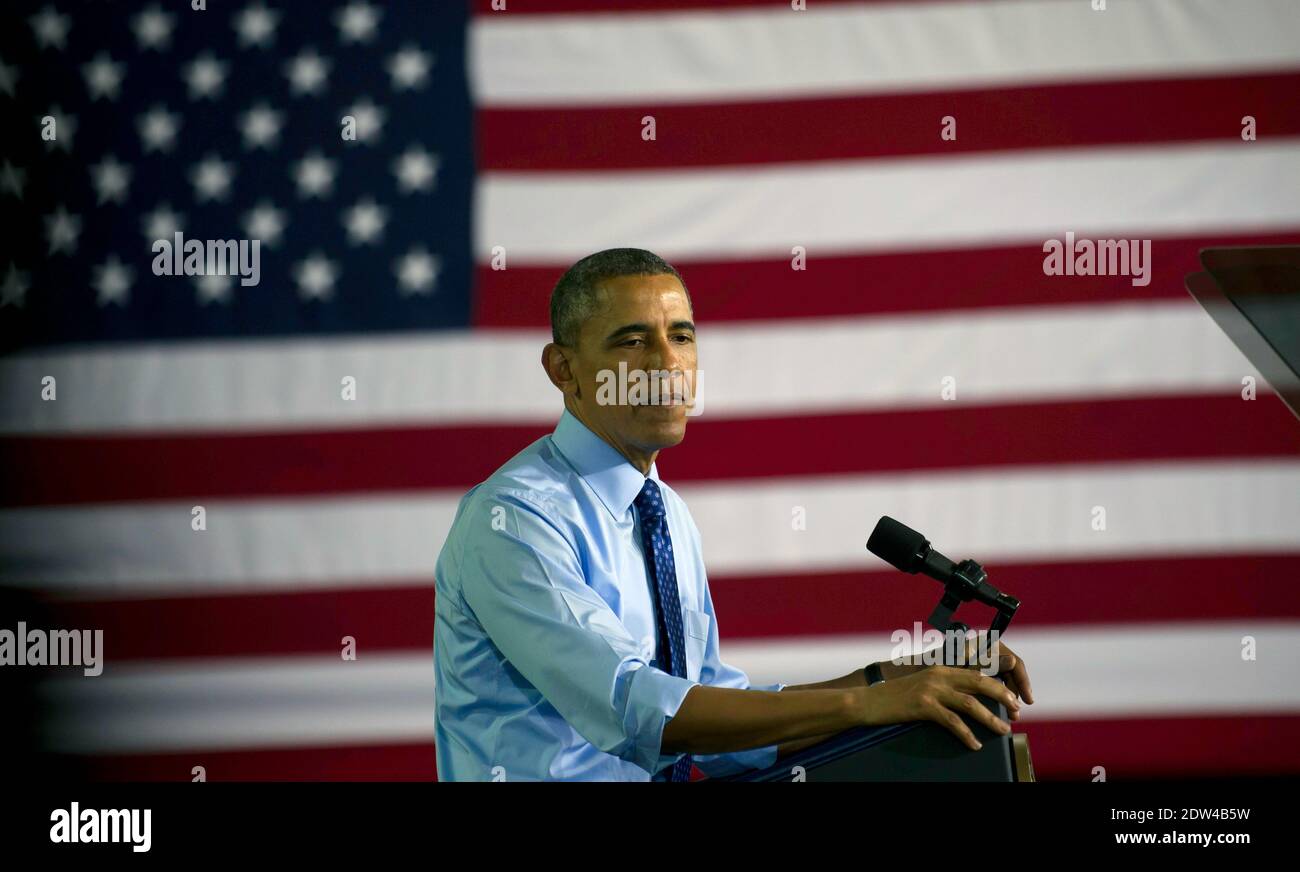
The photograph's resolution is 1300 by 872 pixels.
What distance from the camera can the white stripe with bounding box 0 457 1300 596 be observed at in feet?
9.87

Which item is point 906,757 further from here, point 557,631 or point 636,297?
point 636,297

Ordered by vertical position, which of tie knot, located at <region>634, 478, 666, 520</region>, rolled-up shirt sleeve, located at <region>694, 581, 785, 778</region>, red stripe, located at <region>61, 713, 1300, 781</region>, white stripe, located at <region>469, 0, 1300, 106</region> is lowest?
red stripe, located at <region>61, 713, 1300, 781</region>

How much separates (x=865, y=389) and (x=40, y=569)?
2.32 metres

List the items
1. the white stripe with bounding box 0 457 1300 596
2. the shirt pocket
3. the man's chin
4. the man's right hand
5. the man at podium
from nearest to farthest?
the man's right hand < the man at podium < the man's chin < the shirt pocket < the white stripe with bounding box 0 457 1300 596

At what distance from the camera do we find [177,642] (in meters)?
3.09

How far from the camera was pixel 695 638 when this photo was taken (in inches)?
77.7

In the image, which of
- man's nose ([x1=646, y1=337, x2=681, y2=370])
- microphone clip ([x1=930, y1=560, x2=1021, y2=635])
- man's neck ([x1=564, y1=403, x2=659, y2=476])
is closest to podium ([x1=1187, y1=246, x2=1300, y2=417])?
microphone clip ([x1=930, y1=560, x2=1021, y2=635])

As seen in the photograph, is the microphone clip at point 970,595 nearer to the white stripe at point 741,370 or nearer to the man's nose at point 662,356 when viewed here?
the man's nose at point 662,356

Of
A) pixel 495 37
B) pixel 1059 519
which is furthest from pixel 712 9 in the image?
pixel 1059 519

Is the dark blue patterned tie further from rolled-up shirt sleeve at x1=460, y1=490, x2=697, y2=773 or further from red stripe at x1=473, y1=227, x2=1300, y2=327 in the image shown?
red stripe at x1=473, y1=227, x2=1300, y2=327

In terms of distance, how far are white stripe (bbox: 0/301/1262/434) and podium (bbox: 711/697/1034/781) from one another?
170 cm

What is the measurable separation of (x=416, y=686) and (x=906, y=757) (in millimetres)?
1960

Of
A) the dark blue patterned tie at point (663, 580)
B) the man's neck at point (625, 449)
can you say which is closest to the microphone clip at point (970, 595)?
the dark blue patterned tie at point (663, 580)
